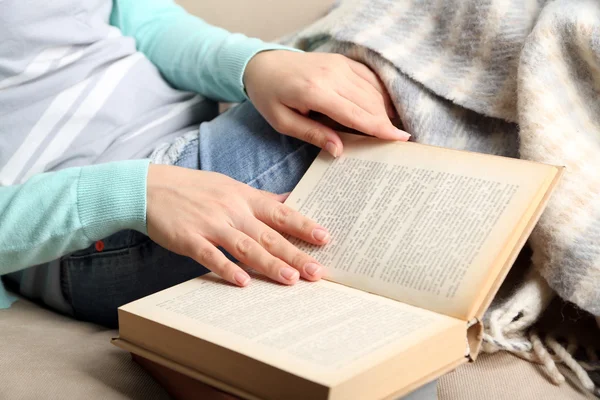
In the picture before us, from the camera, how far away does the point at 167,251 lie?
687 mm

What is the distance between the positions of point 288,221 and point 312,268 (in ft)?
0.20

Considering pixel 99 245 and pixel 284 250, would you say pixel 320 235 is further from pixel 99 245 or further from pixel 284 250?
pixel 99 245

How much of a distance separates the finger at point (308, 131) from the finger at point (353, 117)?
0.05 ft

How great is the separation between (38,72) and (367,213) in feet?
1.28

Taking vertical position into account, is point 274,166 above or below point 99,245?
above

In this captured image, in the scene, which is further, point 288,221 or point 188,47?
point 188,47

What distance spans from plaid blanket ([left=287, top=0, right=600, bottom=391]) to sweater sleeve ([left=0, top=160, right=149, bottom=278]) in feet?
0.90

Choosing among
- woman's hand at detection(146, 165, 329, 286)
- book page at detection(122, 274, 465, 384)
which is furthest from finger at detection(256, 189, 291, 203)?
book page at detection(122, 274, 465, 384)

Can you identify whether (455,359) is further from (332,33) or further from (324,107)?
(332,33)

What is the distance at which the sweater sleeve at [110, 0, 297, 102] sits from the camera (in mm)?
786

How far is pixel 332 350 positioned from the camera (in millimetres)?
433

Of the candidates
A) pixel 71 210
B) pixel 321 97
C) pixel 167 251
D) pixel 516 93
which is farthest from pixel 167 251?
pixel 516 93

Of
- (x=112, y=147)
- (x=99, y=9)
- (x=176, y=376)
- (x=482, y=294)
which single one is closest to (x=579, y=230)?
(x=482, y=294)

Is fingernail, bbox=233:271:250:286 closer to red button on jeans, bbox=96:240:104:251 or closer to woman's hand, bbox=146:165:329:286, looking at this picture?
woman's hand, bbox=146:165:329:286
